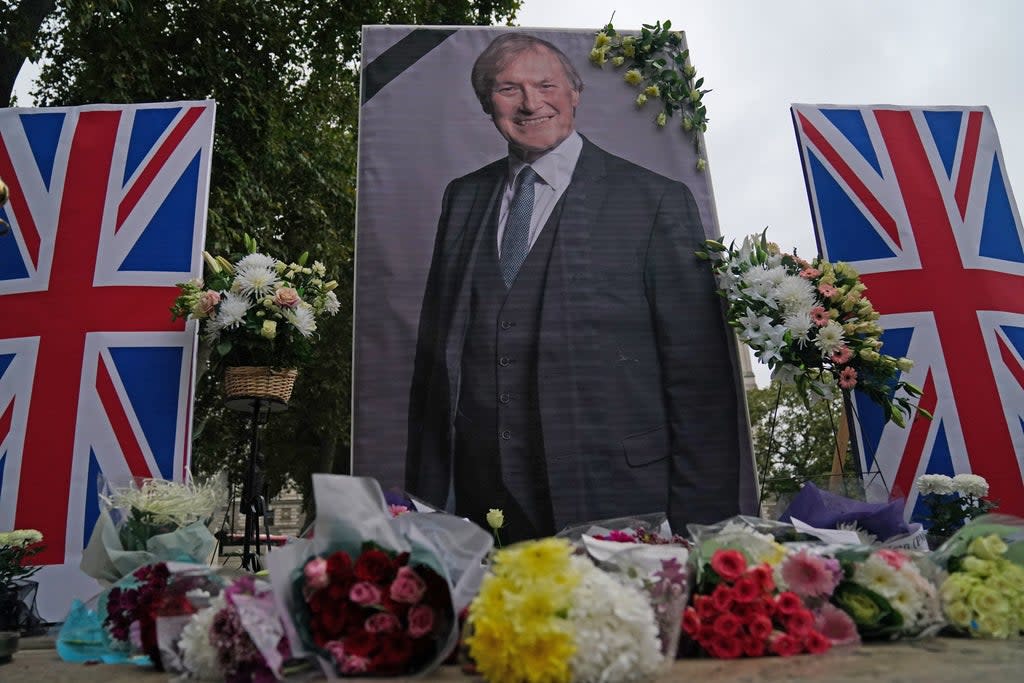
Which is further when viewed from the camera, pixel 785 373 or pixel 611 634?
pixel 785 373

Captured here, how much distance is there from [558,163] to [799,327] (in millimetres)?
1760

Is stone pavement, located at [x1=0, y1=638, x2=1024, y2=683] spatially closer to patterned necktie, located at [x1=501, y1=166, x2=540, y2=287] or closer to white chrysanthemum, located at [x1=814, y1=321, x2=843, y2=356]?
white chrysanthemum, located at [x1=814, y1=321, x2=843, y2=356]

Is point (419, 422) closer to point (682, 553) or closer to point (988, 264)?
point (682, 553)

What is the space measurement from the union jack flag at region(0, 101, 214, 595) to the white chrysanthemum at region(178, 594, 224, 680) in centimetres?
251

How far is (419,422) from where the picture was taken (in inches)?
193

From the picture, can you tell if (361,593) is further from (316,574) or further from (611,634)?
(611,634)

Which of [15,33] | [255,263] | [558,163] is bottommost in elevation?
[255,263]

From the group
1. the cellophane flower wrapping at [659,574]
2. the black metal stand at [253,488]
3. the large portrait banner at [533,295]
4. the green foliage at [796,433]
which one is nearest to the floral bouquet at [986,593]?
the cellophane flower wrapping at [659,574]

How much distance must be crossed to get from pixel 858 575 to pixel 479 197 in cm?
323

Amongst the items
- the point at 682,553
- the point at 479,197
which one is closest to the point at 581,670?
the point at 682,553

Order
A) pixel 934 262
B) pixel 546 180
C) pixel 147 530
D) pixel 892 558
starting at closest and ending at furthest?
pixel 892 558 < pixel 147 530 < pixel 546 180 < pixel 934 262

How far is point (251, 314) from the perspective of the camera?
4992mm

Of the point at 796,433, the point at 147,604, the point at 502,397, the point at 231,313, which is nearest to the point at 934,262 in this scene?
the point at 502,397

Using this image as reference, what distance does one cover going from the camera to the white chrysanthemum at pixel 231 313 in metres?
4.90
